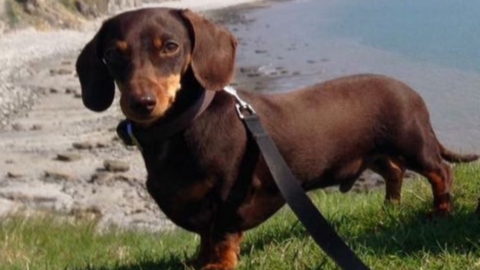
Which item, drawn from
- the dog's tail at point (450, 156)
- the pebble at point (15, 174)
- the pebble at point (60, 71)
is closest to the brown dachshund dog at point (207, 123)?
the dog's tail at point (450, 156)

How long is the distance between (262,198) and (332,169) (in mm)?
539

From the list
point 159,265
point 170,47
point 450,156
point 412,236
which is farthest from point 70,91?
point 170,47

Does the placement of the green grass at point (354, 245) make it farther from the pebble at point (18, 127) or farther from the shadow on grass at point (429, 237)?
the pebble at point (18, 127)

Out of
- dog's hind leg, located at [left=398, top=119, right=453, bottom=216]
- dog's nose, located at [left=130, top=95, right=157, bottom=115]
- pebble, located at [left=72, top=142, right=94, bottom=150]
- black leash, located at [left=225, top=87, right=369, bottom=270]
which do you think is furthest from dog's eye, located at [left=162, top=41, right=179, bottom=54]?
pebble, located at [left=72, top=142, right=94, bottom=150]

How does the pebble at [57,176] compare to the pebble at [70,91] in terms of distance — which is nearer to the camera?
the pebble at [57,176]

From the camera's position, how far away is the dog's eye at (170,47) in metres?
4.40

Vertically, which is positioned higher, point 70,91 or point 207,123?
point 207,123

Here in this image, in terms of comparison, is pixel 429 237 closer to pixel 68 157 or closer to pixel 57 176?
pixel 57 176

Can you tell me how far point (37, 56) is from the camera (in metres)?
34.1

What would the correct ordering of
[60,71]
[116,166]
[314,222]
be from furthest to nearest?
[60,71], [116,166], [314,222]

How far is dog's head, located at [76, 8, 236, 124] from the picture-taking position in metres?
4.26

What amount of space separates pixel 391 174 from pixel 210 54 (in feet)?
6.38

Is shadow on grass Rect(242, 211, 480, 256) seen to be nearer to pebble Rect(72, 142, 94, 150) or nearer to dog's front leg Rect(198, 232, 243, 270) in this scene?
dog's front leg Rect(198, 232, 243, 270)

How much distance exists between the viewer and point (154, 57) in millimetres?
4367
